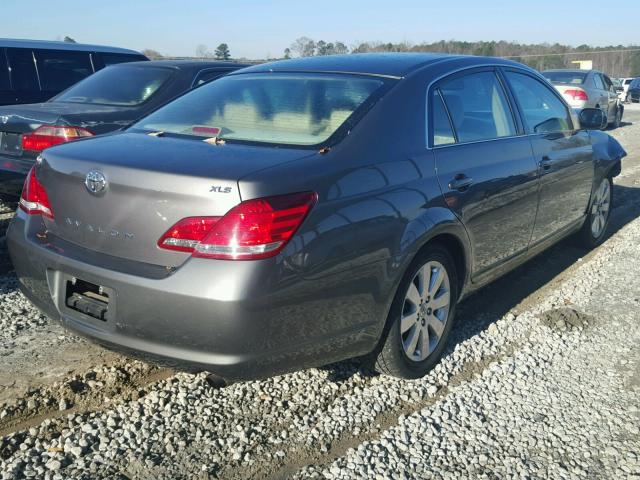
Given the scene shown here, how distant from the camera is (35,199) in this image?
3.18 metres

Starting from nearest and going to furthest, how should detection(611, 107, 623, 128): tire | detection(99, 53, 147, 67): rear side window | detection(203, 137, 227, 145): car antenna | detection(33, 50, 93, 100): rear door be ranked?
1. detection(203, 137, 227, 145): car antenna
2. detection(33, 50, 93, 100): rear door
3. detection(99, 53, 147, 67): rear side window
4. detection(611, 107, 623, 128): tire

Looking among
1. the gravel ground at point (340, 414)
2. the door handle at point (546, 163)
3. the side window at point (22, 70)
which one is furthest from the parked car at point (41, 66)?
the door handle at point (546, 163)

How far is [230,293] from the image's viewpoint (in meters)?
2.50

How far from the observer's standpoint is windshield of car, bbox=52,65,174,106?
636cm

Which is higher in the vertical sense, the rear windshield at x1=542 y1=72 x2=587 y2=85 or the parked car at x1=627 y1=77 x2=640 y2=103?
the rear windshield at x1=542 y1=72 x2=587 y2=85

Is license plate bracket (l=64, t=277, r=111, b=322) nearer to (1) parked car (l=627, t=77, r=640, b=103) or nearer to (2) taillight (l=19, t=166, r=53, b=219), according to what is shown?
(2) taillight (l=19, t=166, r=53, b=219)

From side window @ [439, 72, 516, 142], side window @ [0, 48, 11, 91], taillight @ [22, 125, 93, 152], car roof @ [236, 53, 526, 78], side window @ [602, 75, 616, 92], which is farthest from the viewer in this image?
side window @ [602, 75, 616, 92]

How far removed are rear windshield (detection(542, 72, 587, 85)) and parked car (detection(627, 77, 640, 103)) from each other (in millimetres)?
16654

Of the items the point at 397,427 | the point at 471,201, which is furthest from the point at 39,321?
the point at 471,201

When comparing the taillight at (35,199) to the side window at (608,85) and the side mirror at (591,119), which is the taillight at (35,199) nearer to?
the side mirror at (591,119)

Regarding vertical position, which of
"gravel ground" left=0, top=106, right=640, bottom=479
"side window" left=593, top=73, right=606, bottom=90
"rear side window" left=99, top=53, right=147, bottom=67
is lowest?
"gravel ground" left=0, top=106, right=640, bottom=479

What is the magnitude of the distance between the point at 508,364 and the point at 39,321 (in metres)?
2.89

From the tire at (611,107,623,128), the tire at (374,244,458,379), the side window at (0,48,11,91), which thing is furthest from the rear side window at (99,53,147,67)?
the tire at (611,107,623,128)

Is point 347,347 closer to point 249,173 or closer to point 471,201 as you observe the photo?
point 249,173
